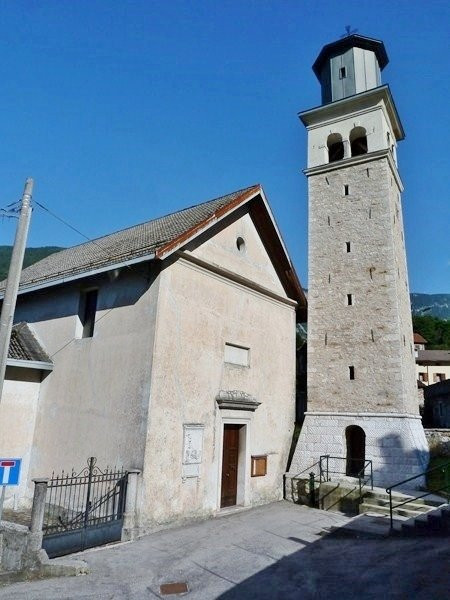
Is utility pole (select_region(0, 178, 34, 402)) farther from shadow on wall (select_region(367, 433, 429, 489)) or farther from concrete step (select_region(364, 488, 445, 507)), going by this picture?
shadow on wall (select_region(367, 433, 429, 489))

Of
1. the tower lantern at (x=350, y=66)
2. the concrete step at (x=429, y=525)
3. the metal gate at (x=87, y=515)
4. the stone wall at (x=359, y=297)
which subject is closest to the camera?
the metal gate at (x=87, y=515)

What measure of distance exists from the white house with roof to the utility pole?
321 cm

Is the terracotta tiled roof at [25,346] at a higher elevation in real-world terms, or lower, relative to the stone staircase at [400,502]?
higher

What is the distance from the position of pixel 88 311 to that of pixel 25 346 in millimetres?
2294

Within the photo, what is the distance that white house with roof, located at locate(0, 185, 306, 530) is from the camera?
1115cm

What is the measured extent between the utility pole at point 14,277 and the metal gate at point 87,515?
8.61ft

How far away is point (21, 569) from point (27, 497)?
16.7 feet

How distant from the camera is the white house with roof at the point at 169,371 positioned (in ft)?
36.6

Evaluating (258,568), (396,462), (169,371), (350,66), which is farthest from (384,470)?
(350,66)

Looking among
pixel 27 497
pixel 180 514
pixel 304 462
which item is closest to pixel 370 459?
pixel 304 462

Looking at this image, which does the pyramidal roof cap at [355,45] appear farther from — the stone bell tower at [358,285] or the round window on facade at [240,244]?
the round window on facade at [240,244]

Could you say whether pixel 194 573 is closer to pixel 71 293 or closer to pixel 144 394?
→ pixel 144 394

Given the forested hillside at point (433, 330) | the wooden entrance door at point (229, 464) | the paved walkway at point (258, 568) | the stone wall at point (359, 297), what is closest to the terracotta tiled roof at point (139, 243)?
the stone wall at point (359, 297)

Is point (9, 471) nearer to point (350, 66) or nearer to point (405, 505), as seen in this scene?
point (405, 505)
